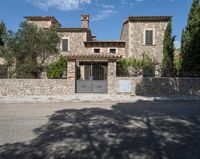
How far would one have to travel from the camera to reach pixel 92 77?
62.9 ft

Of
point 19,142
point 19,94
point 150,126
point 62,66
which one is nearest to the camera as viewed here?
point 19,142

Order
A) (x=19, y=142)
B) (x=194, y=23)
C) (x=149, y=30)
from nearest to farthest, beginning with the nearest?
(x=19, y=142), (x=194, y=23), (x=149, y=30)

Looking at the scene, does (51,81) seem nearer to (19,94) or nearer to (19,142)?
(19,94)

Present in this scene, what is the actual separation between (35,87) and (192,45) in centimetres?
1448

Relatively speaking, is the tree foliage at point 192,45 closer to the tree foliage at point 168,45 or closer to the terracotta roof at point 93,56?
the tree foliage at point 168,45

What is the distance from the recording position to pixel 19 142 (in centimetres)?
541

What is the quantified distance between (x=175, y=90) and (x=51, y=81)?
10193mm

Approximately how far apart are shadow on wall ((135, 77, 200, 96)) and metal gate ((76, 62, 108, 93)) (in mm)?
3118

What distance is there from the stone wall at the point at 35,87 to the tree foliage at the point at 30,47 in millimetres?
1507

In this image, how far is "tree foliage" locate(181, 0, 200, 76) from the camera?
788 inches

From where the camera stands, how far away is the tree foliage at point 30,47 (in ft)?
63.2

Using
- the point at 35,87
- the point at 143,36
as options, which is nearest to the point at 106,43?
the point at 143,36

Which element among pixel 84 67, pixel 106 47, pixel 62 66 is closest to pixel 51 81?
pixel 62 66

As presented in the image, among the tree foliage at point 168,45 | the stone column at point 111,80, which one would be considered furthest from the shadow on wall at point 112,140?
the tree foliage at point 168,45
